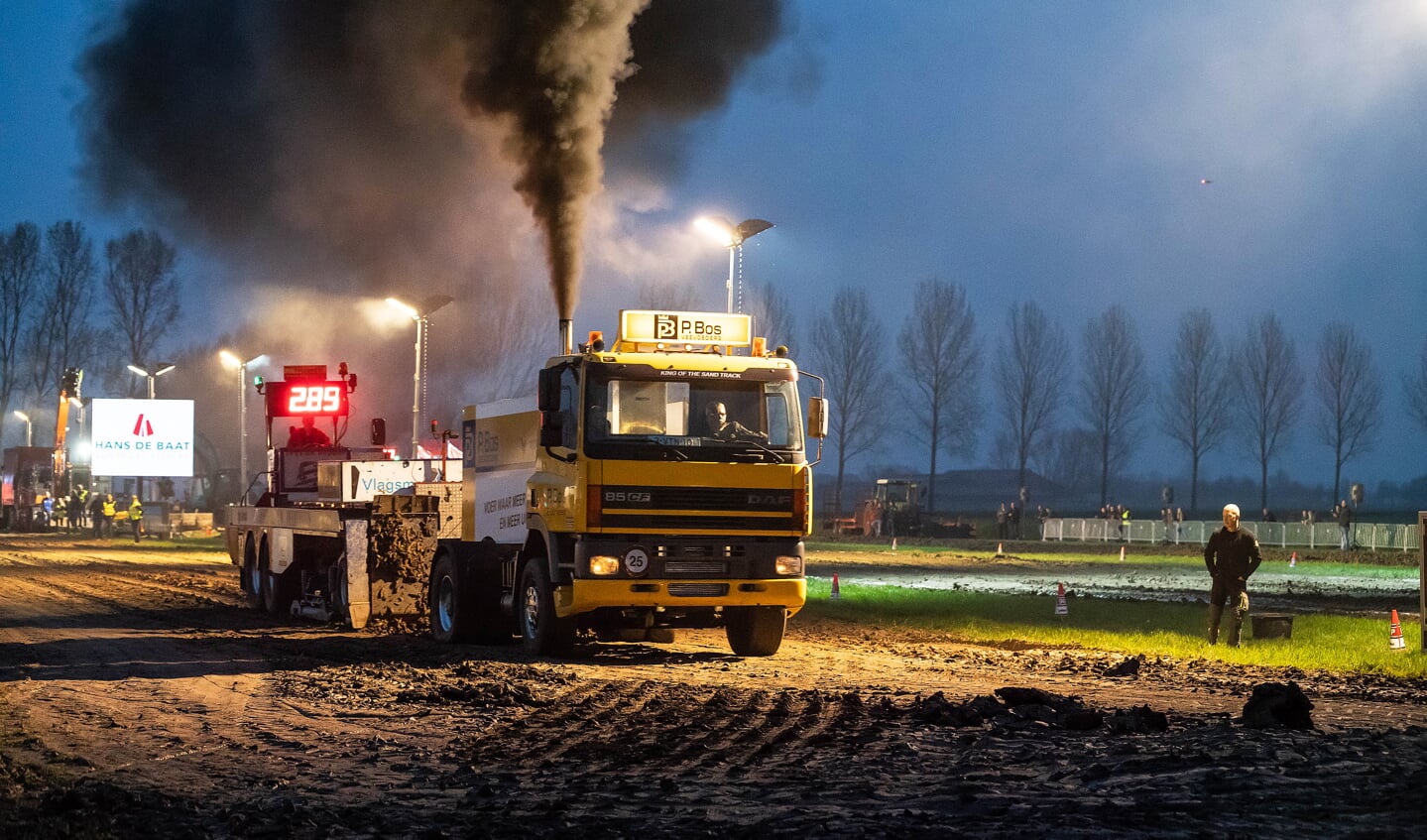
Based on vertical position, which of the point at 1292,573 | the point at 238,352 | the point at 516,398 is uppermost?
the point at 238,352

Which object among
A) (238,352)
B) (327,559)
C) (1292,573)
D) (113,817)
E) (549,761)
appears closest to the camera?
(113,817)

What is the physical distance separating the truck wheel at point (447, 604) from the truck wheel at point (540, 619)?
1336mm

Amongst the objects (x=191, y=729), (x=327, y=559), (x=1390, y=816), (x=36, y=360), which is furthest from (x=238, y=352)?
(x=1390, y=816)

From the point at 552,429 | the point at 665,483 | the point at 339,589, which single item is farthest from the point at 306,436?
the point at 665,483

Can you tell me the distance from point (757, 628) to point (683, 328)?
3.50 metres

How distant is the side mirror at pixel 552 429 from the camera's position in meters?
15.8

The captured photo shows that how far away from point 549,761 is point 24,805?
10.5 feet

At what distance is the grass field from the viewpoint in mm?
16594

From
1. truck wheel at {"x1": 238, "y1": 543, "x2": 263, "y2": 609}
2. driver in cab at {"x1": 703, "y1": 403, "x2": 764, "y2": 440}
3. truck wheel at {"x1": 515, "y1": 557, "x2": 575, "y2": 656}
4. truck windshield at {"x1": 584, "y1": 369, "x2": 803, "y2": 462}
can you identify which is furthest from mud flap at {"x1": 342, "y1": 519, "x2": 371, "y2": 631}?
driver in cab at {"x1": 703, "y1": 403, "x2": 764, "y2": 440}

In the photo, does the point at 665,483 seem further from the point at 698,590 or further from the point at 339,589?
the point at 339,589

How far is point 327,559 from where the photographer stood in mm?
22328

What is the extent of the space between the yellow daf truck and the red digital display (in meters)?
10.6

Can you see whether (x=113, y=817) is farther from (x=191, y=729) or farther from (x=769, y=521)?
(x=769, y=521)

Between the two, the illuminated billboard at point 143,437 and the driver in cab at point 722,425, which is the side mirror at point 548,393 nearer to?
the driver in cab at point 722,425
